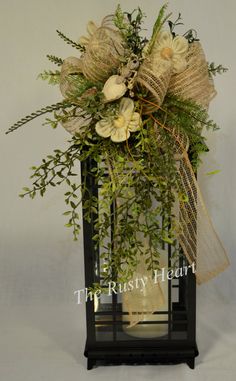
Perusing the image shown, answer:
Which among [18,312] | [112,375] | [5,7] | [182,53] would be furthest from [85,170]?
[5,7]

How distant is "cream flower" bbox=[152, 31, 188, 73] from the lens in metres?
1.28

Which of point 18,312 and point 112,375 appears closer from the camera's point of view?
point 112,375

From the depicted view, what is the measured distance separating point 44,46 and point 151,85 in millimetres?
793

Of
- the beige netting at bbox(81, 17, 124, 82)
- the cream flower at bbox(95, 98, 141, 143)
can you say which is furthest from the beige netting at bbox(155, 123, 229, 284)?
the beige netting at bbox(81, 17, 124, 82)

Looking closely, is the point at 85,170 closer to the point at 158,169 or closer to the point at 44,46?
the point at 158,169

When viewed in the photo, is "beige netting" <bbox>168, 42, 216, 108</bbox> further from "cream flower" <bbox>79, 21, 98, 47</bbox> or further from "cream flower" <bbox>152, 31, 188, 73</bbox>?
"cream flower" <bbox>79, 21, 98, 47</bbox>

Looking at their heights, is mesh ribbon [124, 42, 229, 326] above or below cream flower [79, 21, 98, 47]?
below

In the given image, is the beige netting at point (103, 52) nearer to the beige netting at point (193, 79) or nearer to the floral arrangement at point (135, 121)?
the floral arrangement at point (135, 121)

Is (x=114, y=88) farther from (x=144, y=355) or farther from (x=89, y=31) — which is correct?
(x=144, y=355)

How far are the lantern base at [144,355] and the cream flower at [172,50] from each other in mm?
727

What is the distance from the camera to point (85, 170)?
1.36 m

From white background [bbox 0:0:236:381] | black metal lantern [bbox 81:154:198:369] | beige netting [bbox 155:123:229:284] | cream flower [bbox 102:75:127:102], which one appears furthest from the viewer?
white background [bbox 0:0:236:381]

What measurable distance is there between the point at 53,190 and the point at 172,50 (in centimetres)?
91

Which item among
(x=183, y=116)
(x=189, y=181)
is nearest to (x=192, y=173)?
(x=189, y=181)
